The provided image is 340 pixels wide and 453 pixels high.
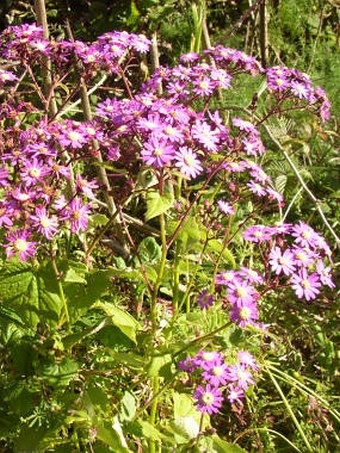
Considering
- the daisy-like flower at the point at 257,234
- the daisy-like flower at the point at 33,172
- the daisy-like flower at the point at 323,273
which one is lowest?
the daisy-like flower at the point at 323,273

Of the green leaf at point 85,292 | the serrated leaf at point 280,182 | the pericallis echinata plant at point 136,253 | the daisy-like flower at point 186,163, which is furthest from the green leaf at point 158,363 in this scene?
the serrated leaf at point 280,182

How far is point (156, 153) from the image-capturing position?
1.40m

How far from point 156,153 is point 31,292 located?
45 cm

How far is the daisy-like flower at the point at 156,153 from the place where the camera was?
1395 millimetres

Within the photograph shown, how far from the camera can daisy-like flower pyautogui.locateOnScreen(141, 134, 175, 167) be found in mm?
1395

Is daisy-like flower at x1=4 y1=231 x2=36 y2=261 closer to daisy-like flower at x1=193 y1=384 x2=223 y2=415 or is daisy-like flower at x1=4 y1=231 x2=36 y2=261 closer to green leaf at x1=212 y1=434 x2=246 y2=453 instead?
daisy-like flower at x1=193 y1=384 x2=223 y2=415

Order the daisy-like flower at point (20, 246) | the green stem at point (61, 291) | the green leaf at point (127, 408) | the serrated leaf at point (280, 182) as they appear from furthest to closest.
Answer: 1. the serrated leaf at point (280, 182)
2. the green leaf at point (127, 408)
3. the green stem at point (61, 291)
4. the daisy-like flower at point (20, 246)

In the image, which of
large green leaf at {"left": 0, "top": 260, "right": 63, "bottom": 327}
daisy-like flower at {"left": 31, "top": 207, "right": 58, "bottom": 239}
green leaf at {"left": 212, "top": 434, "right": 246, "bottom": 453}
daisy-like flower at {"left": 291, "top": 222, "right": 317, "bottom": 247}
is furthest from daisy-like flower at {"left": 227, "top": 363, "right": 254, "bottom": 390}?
daisy-like flower at {"left": 31, "top": 207, "right": 58, "bottom": 239}

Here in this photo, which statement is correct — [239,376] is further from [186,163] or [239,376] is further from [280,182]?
[280,182]

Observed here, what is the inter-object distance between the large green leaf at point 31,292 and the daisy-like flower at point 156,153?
1.15 ft

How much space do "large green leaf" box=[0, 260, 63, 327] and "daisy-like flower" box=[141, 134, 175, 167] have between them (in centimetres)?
35

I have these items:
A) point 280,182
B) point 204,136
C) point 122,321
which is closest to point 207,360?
point 122,321

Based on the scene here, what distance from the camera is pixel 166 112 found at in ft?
5.16

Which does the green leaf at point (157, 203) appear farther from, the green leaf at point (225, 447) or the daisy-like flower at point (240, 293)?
the green leaf at point (225, 447)
